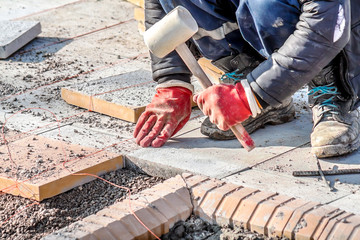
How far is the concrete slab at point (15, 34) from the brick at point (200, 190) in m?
2.88

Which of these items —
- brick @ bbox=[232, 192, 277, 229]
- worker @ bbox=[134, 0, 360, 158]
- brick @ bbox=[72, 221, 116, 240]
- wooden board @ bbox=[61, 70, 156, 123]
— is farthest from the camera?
wooden board @ bbox=[61, 70, 156, 123]

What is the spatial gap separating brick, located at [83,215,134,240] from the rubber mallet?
0.80 m

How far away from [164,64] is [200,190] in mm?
1070

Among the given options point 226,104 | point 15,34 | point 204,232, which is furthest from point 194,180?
point 15,34

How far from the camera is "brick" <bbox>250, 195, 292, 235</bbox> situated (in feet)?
8.39

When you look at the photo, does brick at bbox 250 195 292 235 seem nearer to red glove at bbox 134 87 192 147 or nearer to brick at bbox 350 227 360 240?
brick at bbox 350 227 360 240

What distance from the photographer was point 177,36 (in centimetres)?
292

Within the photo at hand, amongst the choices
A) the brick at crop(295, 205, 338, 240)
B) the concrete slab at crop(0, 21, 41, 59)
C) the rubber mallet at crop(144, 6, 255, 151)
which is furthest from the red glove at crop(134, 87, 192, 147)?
the concrete slab at crop(0, 21, 41, 59)

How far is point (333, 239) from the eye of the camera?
2.39 metres

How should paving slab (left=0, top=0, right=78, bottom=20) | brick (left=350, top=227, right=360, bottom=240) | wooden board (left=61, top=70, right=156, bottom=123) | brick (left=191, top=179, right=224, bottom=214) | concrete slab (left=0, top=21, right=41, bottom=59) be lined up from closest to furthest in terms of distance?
brick (left=350, top=227, right=360, bottom=240) → brick (left=191, top=179, right=224, bottom=214) → wooden board (left=61, top=70, right=156, bottom=123) → concrete slab (left=0, top=21, right=41, bottom=59) → paving slab (left=0, top=0, right=78, bottom=20)

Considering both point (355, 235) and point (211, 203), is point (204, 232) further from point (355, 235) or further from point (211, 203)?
point (355, 235)

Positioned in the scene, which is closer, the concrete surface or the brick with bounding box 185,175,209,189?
the brick with bounding box 185,175,209,189

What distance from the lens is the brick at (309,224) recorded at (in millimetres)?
2449

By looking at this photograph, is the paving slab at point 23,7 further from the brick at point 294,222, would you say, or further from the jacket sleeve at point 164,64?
the brick at point 294,222
